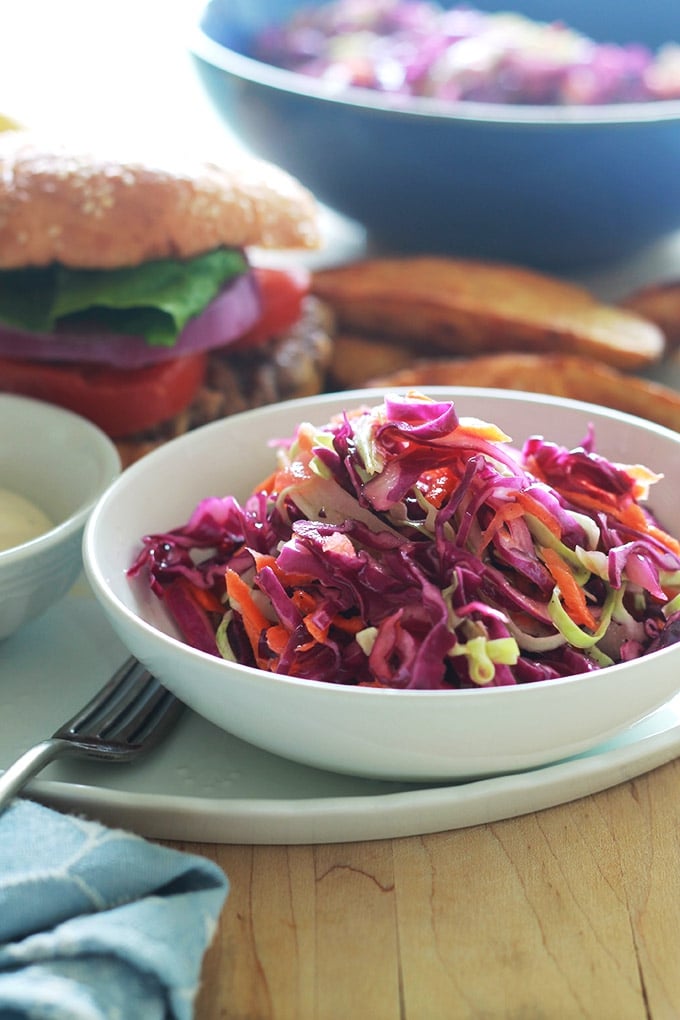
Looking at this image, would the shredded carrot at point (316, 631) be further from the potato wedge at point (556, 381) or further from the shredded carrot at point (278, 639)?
the potato wedge at point (556, 381)

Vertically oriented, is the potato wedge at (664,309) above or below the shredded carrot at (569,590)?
below

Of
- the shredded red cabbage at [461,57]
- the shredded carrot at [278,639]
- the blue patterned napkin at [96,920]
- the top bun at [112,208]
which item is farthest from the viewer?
the shredded red cabbage at [461,57]

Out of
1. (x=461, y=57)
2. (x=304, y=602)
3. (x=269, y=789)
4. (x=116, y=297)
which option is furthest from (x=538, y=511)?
(x=461, y=57)

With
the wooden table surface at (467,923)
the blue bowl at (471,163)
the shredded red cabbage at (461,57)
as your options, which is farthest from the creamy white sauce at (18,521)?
the shredded red cabbage at (461,57)

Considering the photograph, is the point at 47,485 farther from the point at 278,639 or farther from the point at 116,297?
the point at 278,639

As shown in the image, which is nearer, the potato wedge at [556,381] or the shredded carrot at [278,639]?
the shredded carrot at [278,639]

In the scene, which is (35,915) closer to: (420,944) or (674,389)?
(420,944)
